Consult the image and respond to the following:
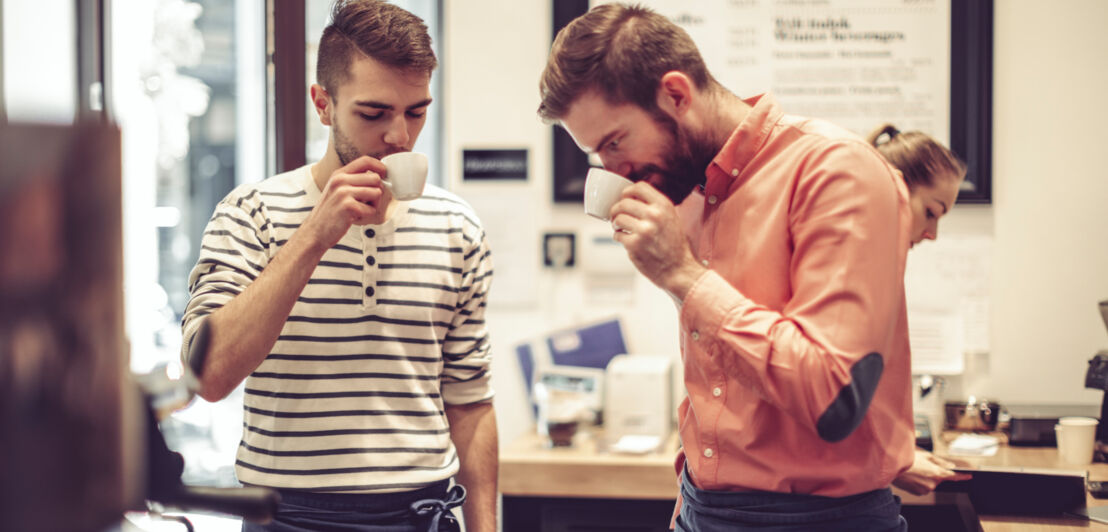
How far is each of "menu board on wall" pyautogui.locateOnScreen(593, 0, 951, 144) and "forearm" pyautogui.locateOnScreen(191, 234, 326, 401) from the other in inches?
69.4

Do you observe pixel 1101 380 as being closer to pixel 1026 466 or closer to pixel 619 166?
pixel 1026 466

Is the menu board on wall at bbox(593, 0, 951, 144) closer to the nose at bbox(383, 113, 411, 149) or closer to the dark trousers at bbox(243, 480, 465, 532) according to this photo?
the nose at bbox(383, 113, 411, 149)

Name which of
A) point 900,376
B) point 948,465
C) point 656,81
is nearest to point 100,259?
point 656,81

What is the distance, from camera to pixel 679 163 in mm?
1222

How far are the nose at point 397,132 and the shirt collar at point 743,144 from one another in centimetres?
51

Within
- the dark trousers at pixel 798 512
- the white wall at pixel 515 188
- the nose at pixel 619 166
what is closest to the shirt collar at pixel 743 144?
the nose at pixel 619 166

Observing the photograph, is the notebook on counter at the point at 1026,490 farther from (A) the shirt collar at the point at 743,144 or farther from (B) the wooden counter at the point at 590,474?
(A) the shirt collar at the point at 743,144

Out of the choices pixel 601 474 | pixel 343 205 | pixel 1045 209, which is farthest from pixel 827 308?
pixel 1045 209

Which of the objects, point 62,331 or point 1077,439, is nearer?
point 62,331

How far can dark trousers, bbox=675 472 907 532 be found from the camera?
1.11m

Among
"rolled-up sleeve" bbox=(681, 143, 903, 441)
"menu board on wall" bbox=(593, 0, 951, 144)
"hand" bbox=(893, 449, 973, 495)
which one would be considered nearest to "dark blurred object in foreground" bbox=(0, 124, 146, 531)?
"rolled-up sleeve" bbox=(681, 143, 903, 441)

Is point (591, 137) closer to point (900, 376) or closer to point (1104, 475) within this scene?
point (900, 376)

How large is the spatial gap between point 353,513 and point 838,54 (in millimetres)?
2008

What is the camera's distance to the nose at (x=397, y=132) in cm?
144
